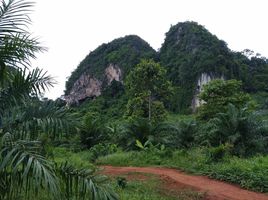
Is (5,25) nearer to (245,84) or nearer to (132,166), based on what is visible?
(132,166)

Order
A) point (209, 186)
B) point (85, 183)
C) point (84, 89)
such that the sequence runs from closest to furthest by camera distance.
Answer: point (85, 183) < point (209, 186) < point (84, 89)

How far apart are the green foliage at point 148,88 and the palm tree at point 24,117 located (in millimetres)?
18581

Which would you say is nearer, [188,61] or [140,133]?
[140,133]

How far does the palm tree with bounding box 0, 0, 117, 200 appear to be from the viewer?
14.0 feet

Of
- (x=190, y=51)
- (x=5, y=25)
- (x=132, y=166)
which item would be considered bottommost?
(x=132, y=166)

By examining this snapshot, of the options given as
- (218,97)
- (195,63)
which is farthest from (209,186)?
(195,63)

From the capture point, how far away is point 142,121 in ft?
59.3

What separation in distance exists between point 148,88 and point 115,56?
4197 centimetres

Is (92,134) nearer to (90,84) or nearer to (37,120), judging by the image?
(37,120)

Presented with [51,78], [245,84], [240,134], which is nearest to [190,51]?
[245,84]

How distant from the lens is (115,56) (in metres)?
66.0

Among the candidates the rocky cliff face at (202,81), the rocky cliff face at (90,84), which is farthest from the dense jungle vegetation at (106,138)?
the rocky cliff face at (90,84)

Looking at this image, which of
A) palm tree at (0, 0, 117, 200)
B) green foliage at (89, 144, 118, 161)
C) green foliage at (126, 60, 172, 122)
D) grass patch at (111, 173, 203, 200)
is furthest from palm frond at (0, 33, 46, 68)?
green foliage at (126, 60, 172, 122)

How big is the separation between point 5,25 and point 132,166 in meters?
8.99
